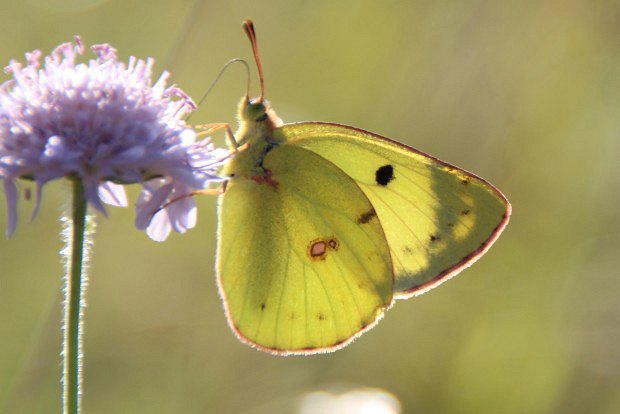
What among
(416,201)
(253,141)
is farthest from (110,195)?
(416,201)

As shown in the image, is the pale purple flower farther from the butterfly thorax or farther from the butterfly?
the butterfly

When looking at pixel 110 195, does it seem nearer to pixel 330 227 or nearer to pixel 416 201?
pixel 330 227

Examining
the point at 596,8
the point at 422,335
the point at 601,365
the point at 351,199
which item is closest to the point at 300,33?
the point at 596,8

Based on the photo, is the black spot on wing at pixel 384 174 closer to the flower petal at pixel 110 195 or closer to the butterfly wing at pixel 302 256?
the butterfly wing at pixel 302 256

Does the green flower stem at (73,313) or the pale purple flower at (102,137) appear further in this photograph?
the pale purple flower at (102,137)

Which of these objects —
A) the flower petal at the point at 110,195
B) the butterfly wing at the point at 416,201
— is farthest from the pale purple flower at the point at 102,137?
the butterfly wing at the point at 416,201

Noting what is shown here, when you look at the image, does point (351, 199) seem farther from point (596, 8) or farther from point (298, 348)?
point (596, 8)

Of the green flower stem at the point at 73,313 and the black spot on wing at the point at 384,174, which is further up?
the black spot on wing at the point at 384,174

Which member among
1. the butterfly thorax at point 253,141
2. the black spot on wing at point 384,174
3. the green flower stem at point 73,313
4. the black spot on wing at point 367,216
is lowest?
the green flower stem at point 73,313
